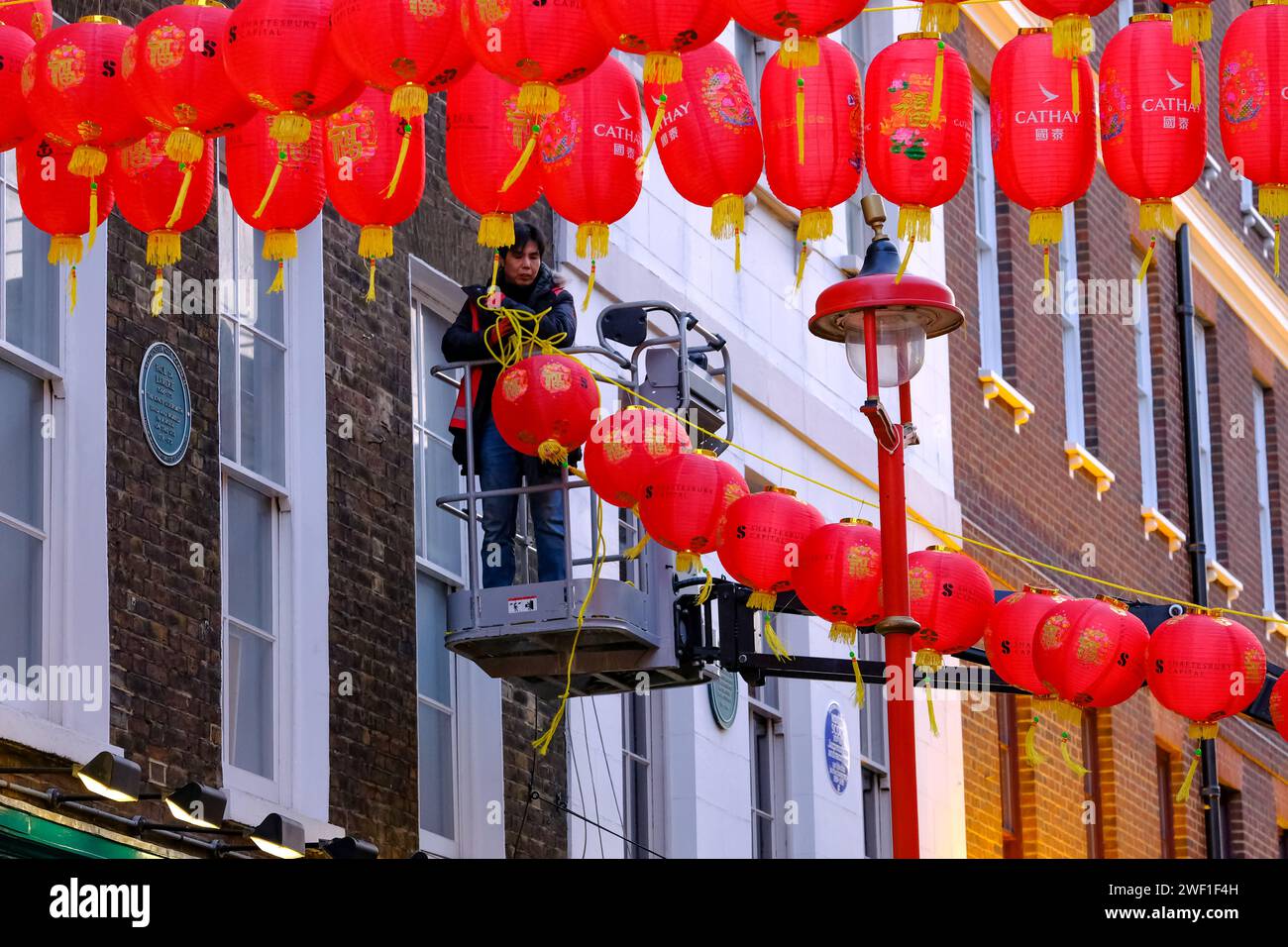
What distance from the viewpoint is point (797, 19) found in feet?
38.4

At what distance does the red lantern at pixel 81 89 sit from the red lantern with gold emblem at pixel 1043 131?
357 cm

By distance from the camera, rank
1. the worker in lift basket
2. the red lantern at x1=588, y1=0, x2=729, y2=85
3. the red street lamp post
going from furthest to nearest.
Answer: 1. the worker in lift basket
2. the red street lamp post
3. the red lantern at x1=588, y1=0, x2=729, y2=85

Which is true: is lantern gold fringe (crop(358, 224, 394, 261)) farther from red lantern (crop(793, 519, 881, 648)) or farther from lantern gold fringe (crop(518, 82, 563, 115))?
red lantern (crop(793, 519, 881, 648))

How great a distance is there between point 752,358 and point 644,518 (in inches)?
228

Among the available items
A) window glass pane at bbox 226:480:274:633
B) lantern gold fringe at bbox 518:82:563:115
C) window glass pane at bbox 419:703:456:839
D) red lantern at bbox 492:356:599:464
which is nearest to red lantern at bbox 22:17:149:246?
lantern gold fringe at bbox 518:82:563:115

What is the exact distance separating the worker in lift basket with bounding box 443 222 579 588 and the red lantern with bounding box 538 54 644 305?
8.71 ft

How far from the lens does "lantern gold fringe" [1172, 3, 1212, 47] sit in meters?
12.1

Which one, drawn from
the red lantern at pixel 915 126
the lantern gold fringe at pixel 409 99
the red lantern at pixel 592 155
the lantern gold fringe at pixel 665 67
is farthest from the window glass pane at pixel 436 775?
the lantern gold fringe at pixel 665 67

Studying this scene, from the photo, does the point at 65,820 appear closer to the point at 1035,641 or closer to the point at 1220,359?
the point at 1035,641

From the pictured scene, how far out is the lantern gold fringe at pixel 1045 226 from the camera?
41.0 ft

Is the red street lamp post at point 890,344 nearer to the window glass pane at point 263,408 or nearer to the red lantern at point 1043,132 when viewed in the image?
the red lantern at point 1043,132

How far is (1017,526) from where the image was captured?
83.5 ft

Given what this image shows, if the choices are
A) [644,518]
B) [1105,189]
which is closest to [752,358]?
[644,518]

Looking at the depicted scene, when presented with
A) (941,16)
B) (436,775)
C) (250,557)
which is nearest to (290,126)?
(941,16)
